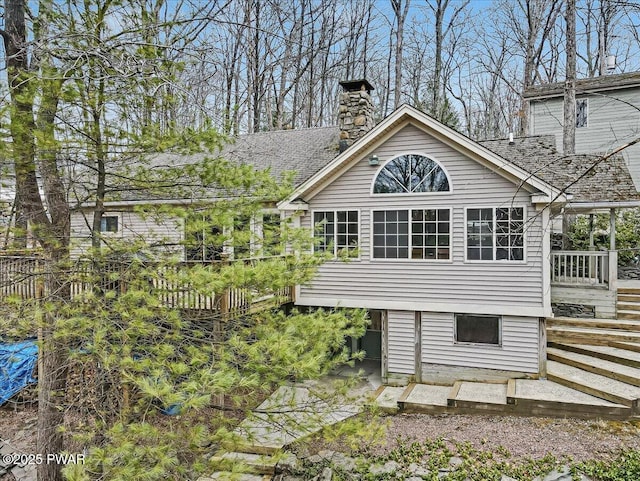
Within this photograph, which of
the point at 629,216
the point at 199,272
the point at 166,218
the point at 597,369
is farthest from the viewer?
the point at 629,216

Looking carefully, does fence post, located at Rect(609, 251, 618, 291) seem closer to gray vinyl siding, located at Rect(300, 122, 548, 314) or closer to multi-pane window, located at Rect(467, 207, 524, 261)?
gray vinyl siding, located at Rect(300, 122, 548, 314)

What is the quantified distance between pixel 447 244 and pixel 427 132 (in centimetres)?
242

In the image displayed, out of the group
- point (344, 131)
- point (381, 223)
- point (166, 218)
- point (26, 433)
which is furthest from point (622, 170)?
point (26, 433)

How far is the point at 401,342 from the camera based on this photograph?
9969 mm

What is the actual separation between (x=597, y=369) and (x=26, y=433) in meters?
10.3

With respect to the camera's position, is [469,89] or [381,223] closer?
[381,223]

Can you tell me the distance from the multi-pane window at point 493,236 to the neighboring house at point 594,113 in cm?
814

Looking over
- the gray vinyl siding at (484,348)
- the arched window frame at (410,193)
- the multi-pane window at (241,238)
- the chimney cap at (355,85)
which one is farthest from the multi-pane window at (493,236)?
the multi-pane window at (241,238)

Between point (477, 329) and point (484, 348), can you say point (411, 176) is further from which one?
point (484, 348)

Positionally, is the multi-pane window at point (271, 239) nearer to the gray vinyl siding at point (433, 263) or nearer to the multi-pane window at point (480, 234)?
the gray vinyl siding at point (433, 263)

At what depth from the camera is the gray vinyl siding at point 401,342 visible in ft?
32.4

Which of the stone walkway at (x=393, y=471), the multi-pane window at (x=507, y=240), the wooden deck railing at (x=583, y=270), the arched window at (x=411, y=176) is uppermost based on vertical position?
the arched window at (x=411, y=176)

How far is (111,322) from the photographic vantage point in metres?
3.98

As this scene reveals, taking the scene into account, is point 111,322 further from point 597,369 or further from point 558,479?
point 597,369
